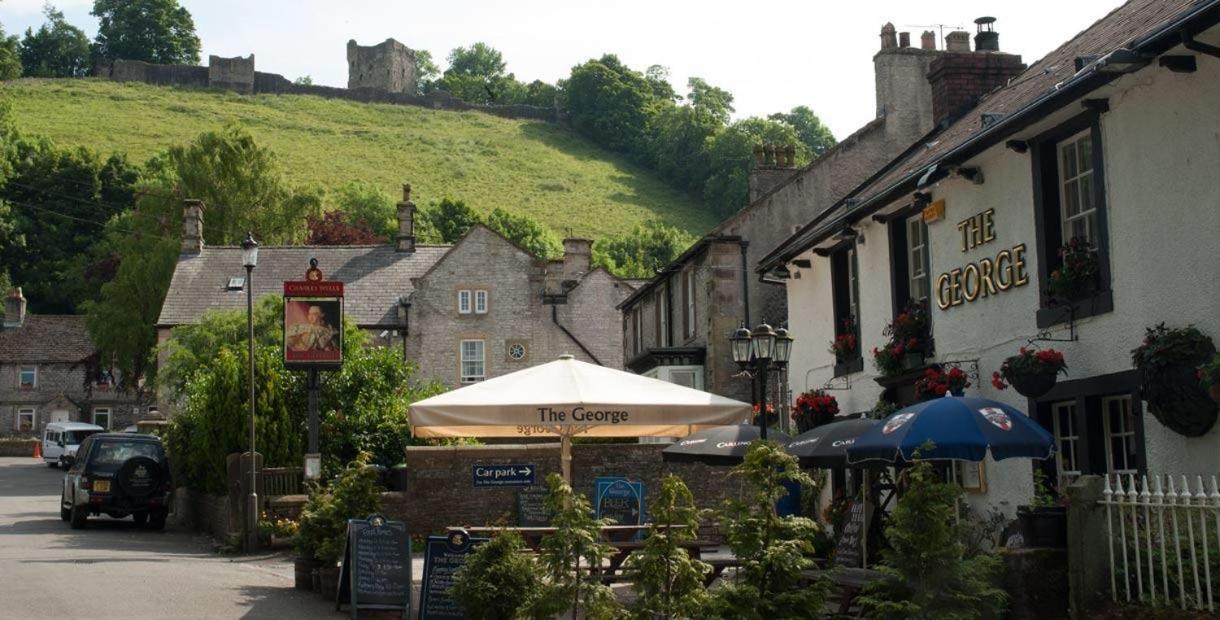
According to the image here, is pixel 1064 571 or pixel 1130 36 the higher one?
pixel 1130 36

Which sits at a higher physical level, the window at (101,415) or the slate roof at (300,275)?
the slate roof at (300,275)

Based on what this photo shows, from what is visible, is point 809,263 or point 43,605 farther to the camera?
point 809,263

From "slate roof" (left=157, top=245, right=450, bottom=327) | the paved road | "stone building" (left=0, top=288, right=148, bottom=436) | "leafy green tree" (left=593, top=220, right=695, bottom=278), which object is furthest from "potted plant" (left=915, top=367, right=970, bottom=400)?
"leafy green tree" (left=593, top=220, right=695, bottom=278)

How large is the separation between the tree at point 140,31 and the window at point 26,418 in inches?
3835

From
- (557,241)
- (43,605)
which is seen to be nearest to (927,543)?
(43,605)

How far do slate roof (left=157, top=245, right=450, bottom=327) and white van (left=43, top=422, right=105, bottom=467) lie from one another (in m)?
8.29

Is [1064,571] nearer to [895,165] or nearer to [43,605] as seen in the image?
[43,605]

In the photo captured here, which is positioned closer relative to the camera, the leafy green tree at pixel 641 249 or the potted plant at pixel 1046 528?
the potted plant at pixel 1046 528

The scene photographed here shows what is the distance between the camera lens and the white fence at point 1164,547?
31.6ft

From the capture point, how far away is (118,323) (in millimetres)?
60719

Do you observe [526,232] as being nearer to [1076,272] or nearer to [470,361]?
[470,361]

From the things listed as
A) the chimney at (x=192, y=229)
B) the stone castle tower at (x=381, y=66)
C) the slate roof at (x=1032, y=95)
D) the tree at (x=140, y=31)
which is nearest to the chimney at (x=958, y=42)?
the slate roof at (x=1032, y=95)

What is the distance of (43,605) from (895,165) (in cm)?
1472

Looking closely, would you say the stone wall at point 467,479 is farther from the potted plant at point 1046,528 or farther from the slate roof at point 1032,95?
the potted plant at point 1046,528
